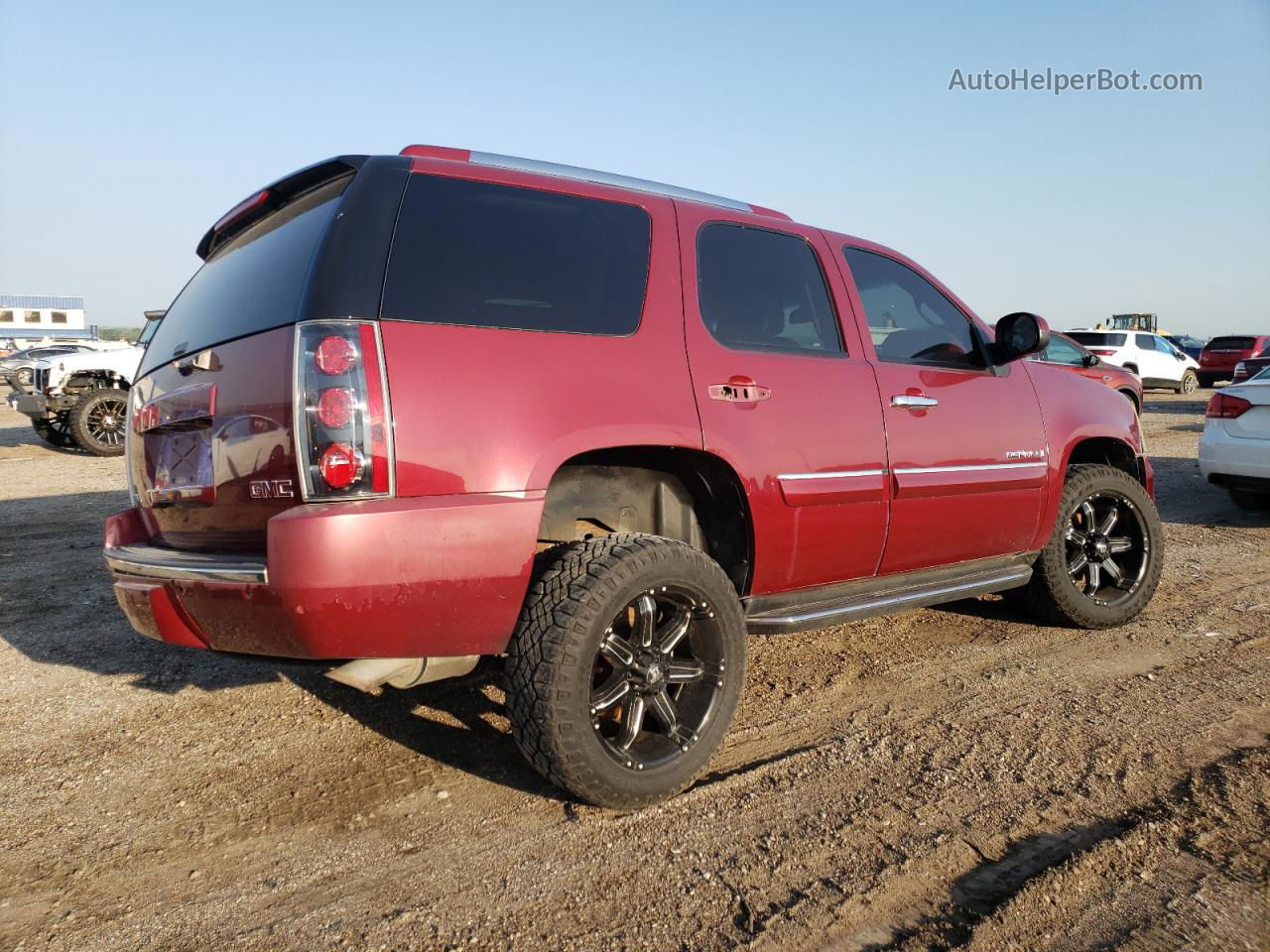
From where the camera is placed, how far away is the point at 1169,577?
5285 mm

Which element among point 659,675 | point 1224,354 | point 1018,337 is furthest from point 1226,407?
point 1224,354

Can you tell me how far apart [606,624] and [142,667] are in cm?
252

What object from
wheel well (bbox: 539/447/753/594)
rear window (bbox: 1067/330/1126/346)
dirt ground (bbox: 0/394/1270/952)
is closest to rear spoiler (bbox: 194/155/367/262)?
wheel well (bbox: 539/447/753/594)

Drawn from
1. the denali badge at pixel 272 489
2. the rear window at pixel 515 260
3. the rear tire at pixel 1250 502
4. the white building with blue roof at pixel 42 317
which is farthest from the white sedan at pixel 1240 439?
the white building with blue roof at pixel 42 317

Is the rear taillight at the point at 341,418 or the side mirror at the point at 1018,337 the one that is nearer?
the rear taillight at the point at 341,418

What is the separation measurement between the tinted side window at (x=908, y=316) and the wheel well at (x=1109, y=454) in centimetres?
107

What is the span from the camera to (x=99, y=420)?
1238 cm

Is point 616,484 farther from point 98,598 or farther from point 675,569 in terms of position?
point 98,598

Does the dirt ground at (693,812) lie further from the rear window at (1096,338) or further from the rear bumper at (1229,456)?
the rear window at (1096,338)

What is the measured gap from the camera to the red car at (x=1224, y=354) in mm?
23422

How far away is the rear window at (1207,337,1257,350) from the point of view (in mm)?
23594

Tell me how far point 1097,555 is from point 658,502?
263cm

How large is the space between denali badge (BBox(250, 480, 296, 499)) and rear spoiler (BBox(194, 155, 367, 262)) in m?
0.93

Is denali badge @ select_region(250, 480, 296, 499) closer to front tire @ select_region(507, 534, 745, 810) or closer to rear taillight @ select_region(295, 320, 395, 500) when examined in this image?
rear taillight @ select_region(295, 320, 395, 500)
